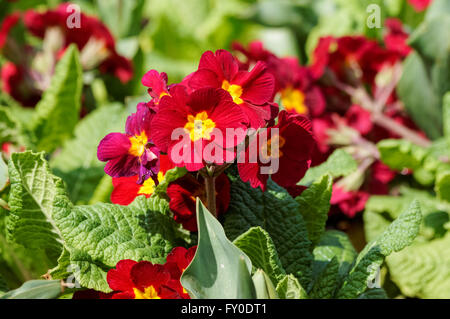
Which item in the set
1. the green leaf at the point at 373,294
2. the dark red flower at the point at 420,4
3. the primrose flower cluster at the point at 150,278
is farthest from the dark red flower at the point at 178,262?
the dark red flower at the point at 420,4

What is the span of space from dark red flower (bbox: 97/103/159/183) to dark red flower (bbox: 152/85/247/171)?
0.05 m

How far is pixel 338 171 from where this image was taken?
115cm

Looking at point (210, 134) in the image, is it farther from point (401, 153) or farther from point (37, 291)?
point (401, 153)

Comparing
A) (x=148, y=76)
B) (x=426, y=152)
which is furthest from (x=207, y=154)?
(x=426, y=152)

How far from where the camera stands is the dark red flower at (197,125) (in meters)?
0.77

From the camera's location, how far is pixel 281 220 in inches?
37.8

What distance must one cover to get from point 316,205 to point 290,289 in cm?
23

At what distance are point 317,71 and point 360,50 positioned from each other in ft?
0.45

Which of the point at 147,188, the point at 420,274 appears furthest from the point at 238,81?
the point at 420,274

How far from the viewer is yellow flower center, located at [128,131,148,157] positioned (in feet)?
2.74

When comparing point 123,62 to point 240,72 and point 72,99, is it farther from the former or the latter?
point 240,72

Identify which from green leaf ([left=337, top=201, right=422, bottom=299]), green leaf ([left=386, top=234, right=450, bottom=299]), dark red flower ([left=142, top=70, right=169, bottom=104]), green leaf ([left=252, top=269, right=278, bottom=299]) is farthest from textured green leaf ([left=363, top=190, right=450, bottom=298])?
dark red flower ([left=142, top=70, right=169, bottom=104])

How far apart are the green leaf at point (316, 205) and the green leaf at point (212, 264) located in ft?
0.92

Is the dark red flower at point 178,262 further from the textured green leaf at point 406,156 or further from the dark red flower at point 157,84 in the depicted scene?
the textured green leaf at point 406,156
